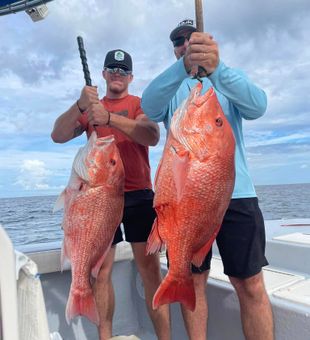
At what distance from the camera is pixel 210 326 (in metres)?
2.97

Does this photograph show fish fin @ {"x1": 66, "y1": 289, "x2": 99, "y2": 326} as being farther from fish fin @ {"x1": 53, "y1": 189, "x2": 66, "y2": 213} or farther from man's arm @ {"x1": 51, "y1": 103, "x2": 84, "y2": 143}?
man's arm @ {"x1": 51, "y1": 103, "x2": 84, "y2": 143}

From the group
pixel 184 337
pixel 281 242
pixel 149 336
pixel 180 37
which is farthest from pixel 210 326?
pixel 180 37

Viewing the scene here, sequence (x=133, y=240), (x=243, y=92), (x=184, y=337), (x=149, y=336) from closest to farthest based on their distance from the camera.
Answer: (x=243, y=92) < (x=133, y=240) < (x=184, y=337) < (x=149, y=336)

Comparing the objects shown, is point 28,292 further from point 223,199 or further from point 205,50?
point 205,50

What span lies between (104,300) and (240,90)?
1.81 metres

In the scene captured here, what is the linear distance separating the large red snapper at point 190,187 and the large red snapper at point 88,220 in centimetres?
43

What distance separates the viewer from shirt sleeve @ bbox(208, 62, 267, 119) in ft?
6.19

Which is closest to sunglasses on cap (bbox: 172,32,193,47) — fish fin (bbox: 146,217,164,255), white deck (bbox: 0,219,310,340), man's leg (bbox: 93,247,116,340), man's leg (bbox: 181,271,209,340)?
fish fin (bbox: 146,217,164,255)

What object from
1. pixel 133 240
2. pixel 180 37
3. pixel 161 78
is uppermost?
pixel 180 37

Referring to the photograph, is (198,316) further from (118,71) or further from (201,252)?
(118,71)

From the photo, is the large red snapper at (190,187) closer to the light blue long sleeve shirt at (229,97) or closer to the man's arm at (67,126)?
the light blue long sleeve shirt at (229,97)

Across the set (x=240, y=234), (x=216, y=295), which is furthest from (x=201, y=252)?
(x=216, y=295)

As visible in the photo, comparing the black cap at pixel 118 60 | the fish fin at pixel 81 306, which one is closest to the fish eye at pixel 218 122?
the fish fin at pixel 81 306

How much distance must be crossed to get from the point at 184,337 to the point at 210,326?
330mm
